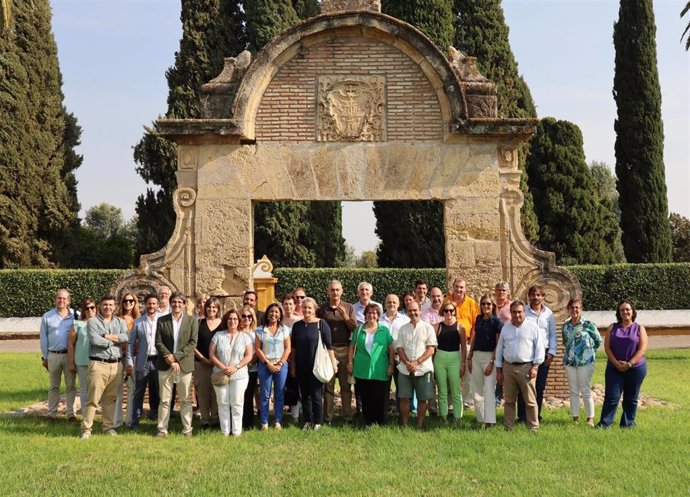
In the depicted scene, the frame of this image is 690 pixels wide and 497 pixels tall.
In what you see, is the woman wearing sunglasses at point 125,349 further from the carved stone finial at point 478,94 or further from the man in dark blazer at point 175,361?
the carved stone finial at point 478,94

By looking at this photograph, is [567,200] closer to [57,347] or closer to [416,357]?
[416,357]

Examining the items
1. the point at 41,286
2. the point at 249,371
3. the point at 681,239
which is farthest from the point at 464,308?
the point at 681,239

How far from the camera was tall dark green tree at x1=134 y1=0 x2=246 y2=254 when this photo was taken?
2261 cm

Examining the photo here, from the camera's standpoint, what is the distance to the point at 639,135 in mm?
25500

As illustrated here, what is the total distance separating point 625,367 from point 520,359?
1196mm

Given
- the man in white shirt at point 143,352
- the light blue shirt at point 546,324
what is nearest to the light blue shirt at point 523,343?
the light blue shirt at point 546,324

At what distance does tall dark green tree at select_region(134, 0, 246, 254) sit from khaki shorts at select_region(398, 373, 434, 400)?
16.6 m

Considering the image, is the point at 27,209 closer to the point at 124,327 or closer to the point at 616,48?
the point at 124,327

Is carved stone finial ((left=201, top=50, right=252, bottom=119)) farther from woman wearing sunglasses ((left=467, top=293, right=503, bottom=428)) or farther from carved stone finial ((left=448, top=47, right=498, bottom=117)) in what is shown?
woman wearing sunglasses ((left=467, top=293, right=503, bottom=428))

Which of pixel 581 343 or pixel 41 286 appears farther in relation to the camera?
pixel 41 286

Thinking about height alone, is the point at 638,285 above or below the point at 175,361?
above

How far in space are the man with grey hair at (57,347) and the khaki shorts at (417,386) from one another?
4.03 metres

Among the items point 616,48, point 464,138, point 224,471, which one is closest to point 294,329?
point 224,471

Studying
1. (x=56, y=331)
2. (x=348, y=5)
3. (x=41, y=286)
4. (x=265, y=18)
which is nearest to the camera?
(x=56, y=331)
